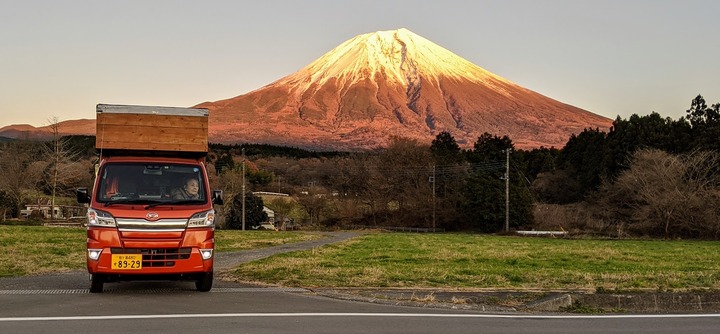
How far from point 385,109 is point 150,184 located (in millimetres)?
111868

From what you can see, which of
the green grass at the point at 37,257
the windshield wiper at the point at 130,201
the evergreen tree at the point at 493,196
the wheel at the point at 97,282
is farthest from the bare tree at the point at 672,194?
the wheel at the point at 97,282

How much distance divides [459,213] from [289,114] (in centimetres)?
5038

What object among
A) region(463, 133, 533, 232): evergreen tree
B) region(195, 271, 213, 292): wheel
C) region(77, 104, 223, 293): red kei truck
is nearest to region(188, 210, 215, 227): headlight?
region(77, 104, 223, 293): red kei truck

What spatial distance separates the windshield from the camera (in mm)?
10852

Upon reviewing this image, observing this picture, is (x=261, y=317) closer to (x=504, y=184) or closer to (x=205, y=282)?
(x=205, y=282)

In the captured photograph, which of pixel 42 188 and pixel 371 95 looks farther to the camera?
pixel 371 95

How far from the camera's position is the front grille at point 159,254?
10336 mm

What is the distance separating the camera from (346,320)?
8.41 metres

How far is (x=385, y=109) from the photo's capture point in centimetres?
12231

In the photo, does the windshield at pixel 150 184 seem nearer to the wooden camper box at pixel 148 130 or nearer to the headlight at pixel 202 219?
the headlight at pixel 202 219

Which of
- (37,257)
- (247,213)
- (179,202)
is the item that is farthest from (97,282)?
(247,213)

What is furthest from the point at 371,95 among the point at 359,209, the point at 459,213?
the point at 459,213

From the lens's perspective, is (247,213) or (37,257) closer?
(37,257)

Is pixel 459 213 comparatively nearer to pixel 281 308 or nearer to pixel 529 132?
pixel 529 132
